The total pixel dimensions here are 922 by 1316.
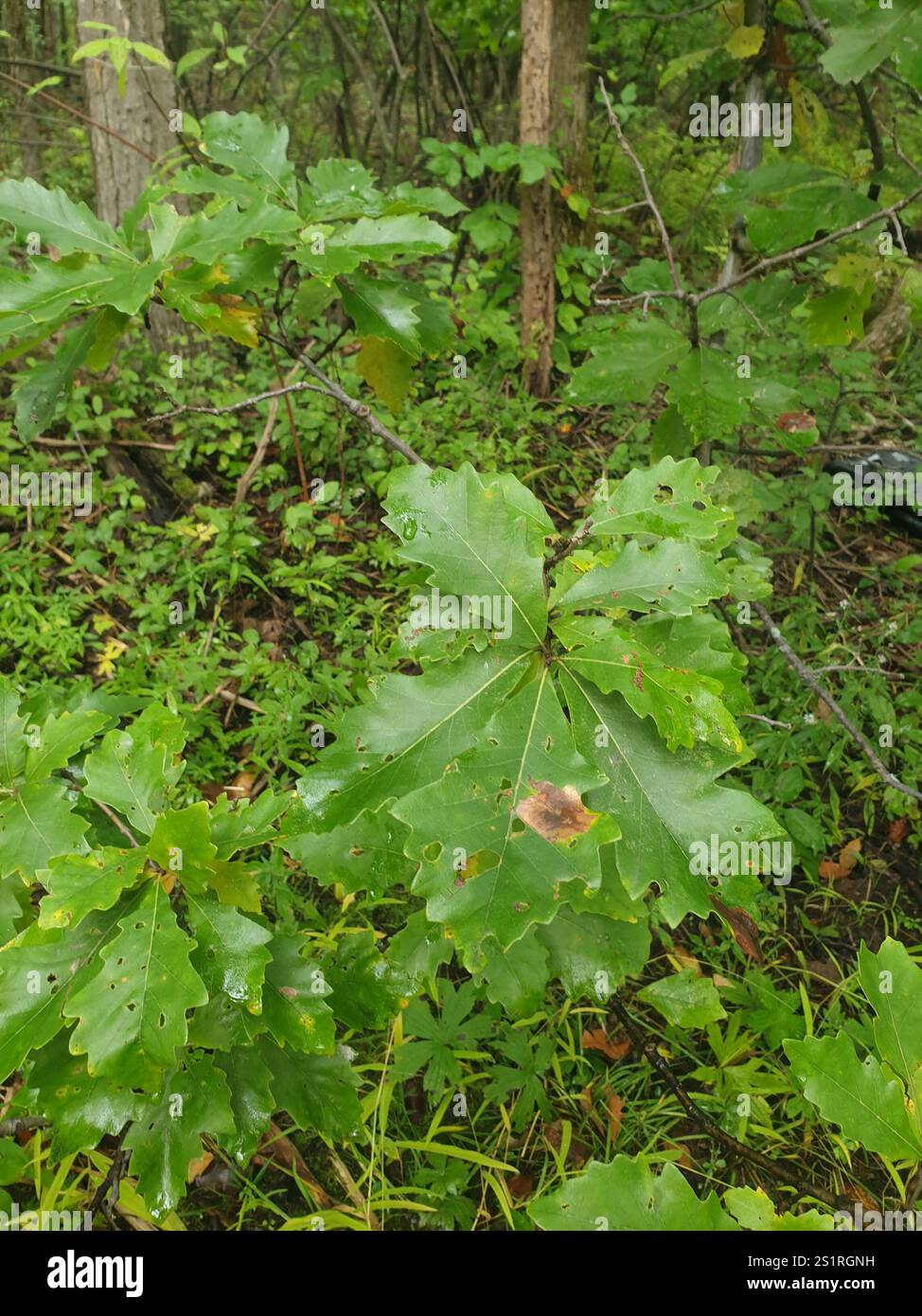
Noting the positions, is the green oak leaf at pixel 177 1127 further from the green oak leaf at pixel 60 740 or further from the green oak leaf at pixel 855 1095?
the green oak leaf at pixel 855 1095

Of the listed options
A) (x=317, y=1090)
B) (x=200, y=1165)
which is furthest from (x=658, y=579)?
(x=200, y=1165)

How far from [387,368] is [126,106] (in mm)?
2607

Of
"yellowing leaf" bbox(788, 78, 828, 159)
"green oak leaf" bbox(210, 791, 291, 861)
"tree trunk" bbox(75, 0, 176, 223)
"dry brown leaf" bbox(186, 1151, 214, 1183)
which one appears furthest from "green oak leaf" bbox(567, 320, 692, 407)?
"tree trunk" bbox(75, 0, 176, 223)

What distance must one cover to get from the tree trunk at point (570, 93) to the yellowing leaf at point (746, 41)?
1834 mm

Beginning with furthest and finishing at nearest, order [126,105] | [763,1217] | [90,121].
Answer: [126,105] < [90,121] < [763,1217]

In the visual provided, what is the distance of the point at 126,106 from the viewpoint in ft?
12.8

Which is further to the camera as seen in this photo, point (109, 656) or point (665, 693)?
point (109, 656)

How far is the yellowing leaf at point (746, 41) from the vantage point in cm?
246

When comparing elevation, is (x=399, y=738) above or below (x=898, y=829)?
above

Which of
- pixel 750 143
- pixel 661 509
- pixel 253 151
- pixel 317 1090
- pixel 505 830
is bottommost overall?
pixel 317 1090

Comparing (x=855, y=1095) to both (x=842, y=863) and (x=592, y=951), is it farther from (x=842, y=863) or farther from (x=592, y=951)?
(x=842, y=863)

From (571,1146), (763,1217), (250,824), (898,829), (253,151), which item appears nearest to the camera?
(763,1217)

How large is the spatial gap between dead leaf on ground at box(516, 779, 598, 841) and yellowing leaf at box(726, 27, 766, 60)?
7.72 feet

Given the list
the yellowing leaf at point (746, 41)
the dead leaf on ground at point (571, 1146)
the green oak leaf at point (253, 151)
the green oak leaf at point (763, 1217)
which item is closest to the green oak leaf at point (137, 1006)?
the green oak leaf at point (763, 1217)
